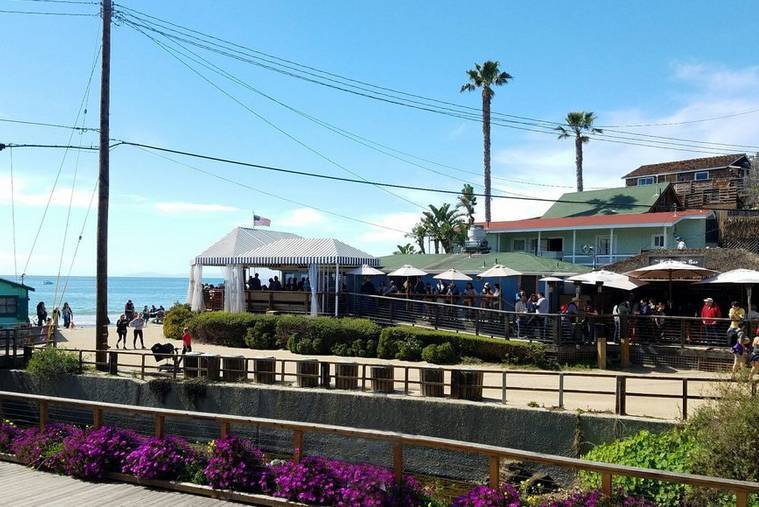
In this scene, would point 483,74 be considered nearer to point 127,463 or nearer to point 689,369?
point 689,369

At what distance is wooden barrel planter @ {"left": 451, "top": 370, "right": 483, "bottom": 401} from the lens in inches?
560

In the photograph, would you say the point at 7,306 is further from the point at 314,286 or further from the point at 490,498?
the point at 490,498

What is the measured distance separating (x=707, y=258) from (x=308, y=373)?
55.8 ft

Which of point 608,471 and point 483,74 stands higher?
point 483,74

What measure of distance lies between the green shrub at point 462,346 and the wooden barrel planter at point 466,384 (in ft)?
18.9

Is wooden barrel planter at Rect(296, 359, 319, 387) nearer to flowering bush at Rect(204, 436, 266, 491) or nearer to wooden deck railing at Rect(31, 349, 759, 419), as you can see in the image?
wooden deck railing at Rect(31, 349, 759, 419)

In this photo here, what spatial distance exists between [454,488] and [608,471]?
6837 millimetres

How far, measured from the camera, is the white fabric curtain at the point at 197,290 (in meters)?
27.6

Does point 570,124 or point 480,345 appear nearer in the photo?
point 480,345

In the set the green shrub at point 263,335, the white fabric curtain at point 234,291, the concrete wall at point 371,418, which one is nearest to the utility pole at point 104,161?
the concrete wall at point 371,418

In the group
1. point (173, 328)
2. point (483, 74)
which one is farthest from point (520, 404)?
point (483, 74)

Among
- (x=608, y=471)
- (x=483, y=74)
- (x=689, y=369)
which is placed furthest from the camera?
(x=483, y=74)

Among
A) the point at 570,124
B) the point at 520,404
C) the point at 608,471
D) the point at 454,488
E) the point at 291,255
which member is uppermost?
the point at 570,124

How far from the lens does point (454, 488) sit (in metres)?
12.4
